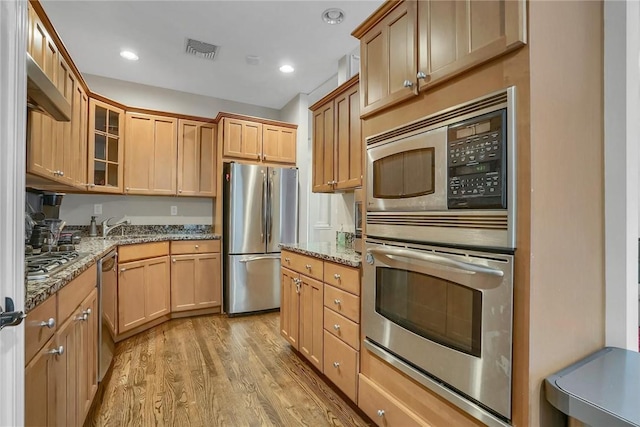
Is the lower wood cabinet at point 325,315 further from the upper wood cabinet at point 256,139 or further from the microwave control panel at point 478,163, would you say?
the upper wood cabinet at point 256,139

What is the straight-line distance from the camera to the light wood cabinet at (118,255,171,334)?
2.97m

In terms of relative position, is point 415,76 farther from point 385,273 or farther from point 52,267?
point 52,267

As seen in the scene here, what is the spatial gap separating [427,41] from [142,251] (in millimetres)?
3085

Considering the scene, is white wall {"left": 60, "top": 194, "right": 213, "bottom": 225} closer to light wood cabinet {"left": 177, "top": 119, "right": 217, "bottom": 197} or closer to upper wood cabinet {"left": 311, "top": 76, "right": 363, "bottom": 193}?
light wood cabinet {"left": 177, "top": 119, "right": 217, "bottom": 197}

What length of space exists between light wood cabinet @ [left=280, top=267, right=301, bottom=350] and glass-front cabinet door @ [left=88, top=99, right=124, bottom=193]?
2200 millimetres

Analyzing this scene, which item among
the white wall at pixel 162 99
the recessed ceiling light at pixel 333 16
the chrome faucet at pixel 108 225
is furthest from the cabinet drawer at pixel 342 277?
the white wall at pixel 162 99

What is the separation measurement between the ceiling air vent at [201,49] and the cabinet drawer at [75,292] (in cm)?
216

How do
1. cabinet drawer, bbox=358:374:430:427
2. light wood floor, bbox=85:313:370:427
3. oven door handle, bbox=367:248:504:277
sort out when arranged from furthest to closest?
light wood floor, bbox=85:313:370:427 < cabinet drawer, bbox=358:374:430:427 < oven door handle, bbox=367:248:504:277

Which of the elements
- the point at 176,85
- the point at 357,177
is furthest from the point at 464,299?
the point at 176,85

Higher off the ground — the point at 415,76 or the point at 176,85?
the point at 176,85

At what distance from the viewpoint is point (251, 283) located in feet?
12.4

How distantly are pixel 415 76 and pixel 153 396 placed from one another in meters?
2.47

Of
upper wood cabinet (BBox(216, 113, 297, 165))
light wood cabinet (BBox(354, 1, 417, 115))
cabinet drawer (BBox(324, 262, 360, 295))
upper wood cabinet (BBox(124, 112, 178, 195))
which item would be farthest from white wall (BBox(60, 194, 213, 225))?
light wood cabinet (BBox(354, 1, 417, 115))

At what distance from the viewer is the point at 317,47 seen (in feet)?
10.0
